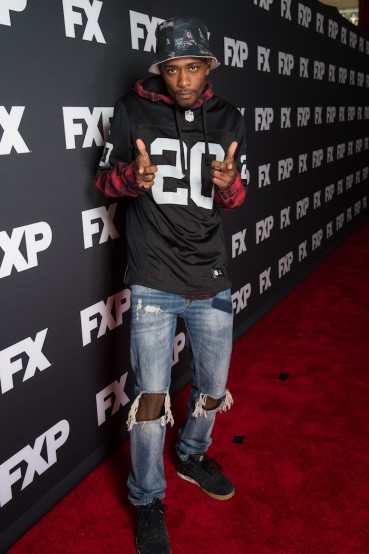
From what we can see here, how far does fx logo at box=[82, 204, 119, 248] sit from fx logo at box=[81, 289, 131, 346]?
23cm

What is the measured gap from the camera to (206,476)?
1.88 m

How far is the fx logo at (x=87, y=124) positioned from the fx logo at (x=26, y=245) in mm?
292

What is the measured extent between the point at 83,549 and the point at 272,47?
2.95 meters

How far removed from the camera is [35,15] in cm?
154

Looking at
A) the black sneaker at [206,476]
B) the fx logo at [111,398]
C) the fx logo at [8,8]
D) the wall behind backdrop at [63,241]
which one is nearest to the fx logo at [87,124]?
the wall behind backdrop at [63,241]

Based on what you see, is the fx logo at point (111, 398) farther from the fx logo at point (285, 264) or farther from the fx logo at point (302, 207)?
the fx logo at point (302, 207)

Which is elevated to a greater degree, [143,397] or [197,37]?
[197,37]

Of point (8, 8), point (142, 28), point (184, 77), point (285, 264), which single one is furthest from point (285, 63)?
point (8, 8)

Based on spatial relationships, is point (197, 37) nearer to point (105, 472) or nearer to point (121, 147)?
point (121, 147)

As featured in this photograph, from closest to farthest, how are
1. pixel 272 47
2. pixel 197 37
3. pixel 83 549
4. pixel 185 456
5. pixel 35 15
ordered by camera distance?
pixel 197 37, pixel 35 15, pixel 83 549, pixel 185 456, pixel 272 47

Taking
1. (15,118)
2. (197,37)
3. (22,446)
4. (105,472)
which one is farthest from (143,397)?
(197,37)

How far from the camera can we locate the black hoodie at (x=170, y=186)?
5.02 feet

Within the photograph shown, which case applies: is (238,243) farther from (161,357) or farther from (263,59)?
(161,357)

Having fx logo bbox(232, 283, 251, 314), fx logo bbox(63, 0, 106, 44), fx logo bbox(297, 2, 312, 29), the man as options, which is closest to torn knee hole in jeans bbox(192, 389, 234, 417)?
the man
